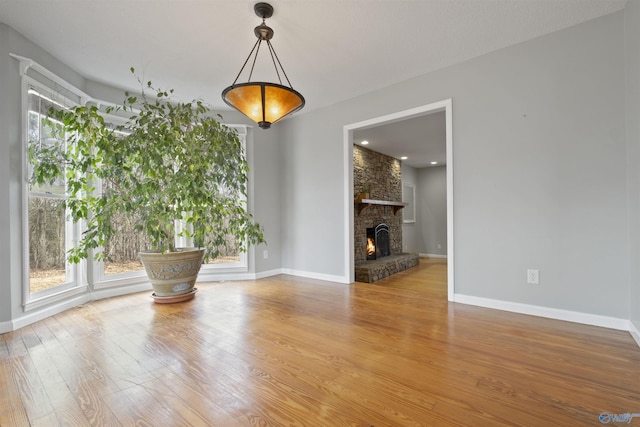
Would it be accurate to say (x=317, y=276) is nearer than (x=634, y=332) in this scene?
No

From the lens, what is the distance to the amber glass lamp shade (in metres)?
1.93

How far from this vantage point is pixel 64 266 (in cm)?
310

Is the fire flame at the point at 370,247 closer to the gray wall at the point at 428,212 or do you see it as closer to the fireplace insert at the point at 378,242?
the fireplace insert at the point at 378,242

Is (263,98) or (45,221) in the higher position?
(263,98)

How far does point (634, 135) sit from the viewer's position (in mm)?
2133

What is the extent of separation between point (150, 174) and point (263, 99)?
174cm

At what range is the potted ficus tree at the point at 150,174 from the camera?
2809mm

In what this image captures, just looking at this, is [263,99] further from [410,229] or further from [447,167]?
[410,229]

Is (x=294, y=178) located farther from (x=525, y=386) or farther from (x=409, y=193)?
(x=409, y=193)

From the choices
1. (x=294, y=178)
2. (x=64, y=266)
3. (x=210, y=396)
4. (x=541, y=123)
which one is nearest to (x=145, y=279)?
(x=64, y=266)

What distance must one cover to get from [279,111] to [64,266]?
9.70ft

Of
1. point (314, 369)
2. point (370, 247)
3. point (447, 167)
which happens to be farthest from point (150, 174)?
point (370, 247)

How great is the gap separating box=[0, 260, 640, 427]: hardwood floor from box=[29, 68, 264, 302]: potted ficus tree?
0.69m

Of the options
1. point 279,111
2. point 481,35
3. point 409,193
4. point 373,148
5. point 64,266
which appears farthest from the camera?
point 409,193
